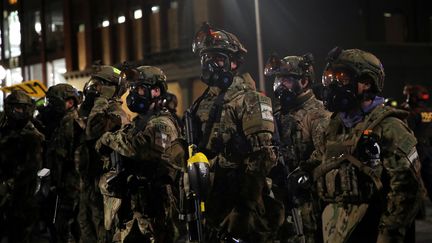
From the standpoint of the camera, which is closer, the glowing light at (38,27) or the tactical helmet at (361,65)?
the tactical helmet at (361,65)

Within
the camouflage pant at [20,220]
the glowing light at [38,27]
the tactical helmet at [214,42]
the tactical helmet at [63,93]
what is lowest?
the camouflage pant at [20,220]

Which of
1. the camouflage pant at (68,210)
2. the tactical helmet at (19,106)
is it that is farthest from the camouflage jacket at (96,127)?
the tactical helmet at (19,106)

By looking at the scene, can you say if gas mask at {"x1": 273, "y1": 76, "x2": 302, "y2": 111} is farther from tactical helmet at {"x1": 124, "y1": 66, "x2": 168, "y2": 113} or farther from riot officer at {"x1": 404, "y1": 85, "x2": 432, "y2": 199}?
riot officer at {"x1": 404, "y1": 85, "x2": 432, "y2": 199}

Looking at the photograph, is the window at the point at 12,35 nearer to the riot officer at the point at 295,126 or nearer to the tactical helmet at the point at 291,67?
the tactical helmet at the point at 291,67

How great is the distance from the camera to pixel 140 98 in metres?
6.33

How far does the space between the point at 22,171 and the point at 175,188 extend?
120 inches

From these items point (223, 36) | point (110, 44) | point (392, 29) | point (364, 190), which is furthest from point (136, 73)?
point (392, 29)

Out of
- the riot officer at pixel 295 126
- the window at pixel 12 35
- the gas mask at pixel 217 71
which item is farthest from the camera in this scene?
the window at pixel 12 35

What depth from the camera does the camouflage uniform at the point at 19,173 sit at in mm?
8578

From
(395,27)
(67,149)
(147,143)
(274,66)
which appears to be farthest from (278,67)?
(395,27)

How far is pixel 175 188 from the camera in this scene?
21.1 feet

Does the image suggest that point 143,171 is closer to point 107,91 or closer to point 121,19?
point 107,91

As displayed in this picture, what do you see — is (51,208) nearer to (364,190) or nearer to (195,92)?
(364,190)

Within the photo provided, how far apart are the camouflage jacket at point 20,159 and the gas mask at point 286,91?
3533 millimetres
